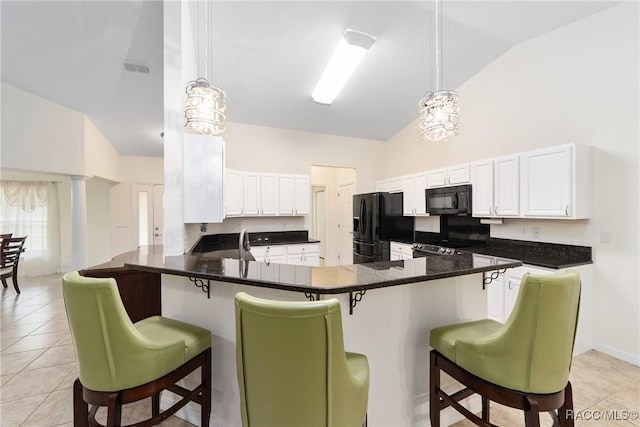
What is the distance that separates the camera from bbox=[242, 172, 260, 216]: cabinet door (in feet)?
14.8

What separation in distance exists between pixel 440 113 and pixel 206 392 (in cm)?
254

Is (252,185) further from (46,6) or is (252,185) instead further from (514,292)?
(514,292)

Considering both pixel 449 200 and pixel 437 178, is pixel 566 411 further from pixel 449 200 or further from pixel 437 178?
pixel 437 178

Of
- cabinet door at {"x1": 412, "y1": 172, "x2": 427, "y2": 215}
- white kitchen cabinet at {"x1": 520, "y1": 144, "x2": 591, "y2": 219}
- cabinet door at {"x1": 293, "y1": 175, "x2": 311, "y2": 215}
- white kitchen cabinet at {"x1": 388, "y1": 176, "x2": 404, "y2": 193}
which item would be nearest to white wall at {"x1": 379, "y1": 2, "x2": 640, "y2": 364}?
white kitchen cabinet at {"x1": 520, "y1": 144, "x2": 591, "y2": 219}

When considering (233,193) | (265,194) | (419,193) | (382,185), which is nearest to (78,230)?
(233,193)

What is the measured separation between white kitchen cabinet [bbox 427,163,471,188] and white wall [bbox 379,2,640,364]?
557 mm

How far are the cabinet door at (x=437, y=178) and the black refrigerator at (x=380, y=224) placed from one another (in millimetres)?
786

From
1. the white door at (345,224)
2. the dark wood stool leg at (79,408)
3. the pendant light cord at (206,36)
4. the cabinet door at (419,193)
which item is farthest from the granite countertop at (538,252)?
the pendant light cord at (206,36)

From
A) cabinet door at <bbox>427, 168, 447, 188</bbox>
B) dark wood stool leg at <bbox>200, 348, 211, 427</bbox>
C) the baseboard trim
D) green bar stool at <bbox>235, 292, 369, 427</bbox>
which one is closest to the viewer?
green bar stool at <bbox>235, 292, 369, 427</bbox>

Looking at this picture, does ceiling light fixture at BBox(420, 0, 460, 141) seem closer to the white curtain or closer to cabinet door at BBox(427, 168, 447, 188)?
cabinet door at BBox(427, 168, 447, 188)

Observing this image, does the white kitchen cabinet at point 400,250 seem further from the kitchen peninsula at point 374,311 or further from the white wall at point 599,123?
the kitchen peninsula at point 374,311

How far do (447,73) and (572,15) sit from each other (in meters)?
1.33

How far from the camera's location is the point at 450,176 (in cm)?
402

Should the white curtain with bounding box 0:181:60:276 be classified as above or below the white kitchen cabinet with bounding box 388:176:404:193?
below
